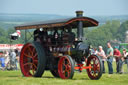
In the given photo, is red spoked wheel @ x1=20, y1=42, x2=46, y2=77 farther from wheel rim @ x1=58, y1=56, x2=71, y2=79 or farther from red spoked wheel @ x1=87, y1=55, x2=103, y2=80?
red spoked wheel @ x1=87, y1=55, x2=103, y2=80

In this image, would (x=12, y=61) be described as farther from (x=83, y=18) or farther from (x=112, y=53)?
(x=83, y=18)

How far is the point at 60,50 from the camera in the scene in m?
14.6

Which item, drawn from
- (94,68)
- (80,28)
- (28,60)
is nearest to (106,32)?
(28,60)

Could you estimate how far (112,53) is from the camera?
19.0 meters

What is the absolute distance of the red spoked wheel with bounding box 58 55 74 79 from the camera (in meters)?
13.2

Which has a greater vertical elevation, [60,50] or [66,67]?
[60,50]

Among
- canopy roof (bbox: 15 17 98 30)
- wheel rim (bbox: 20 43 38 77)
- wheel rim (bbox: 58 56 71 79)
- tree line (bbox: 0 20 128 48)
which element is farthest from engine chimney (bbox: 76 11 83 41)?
tree line (bbox: 0 20 128 48)

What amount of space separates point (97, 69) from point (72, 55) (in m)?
1.09

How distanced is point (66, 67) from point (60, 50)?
1.14 meters

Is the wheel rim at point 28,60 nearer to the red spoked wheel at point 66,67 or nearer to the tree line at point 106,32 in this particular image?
the red spoked wheel at point 66,67

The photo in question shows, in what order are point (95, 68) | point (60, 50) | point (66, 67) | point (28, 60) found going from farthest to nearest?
point (28, 60) → point (60, 50) → point (95, 68) → point (66, 67)

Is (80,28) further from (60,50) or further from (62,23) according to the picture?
(60,50)

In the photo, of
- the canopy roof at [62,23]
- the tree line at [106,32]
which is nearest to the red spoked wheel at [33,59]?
the canopy roof at [62,23]

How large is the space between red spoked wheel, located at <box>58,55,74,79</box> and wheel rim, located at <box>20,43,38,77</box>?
Result: 149 cm
